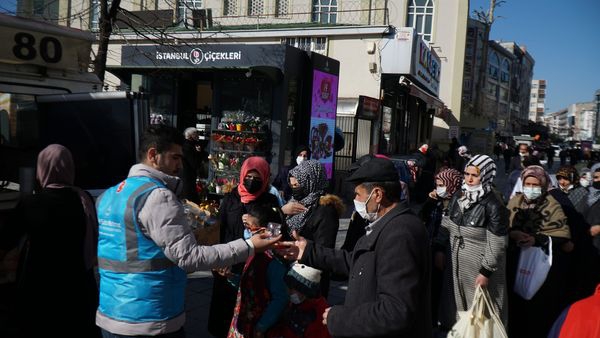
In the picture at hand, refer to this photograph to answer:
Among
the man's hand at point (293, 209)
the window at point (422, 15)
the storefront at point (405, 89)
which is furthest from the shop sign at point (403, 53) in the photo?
the man's hand at point (293, 209)

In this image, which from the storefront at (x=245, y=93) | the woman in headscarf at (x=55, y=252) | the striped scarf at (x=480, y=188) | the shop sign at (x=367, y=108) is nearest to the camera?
the woman in headscarf at (x=55, y=252)

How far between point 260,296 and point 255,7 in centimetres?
2687

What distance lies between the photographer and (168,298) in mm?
2424

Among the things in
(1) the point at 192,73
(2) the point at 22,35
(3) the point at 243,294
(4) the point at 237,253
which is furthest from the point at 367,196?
(1) the point at 192,73

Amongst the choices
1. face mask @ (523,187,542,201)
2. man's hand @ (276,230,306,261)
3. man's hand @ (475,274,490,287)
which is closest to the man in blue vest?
man's hand @ (276,230,306,261)

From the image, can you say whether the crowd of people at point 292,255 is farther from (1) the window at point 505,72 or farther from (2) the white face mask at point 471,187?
(1) the window at point 505,72

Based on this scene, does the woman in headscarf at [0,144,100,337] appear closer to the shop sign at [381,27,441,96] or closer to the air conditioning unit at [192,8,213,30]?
the air conditioning unit at [192,8,213,30]

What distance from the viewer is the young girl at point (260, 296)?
283 centimetres

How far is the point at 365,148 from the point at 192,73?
6.48 metres

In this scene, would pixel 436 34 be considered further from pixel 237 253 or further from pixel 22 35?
pixel 237 253

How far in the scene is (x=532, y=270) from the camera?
421 cm

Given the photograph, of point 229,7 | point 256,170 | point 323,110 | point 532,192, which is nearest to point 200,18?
point 323,110

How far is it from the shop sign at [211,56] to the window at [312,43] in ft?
25.2

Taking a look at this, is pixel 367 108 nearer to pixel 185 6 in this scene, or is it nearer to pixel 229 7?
pixel 185 6
